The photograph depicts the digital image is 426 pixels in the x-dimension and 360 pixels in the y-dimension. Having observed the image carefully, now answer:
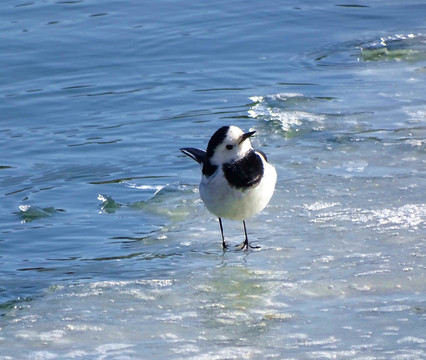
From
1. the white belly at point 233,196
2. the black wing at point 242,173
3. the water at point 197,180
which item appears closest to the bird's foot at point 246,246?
the water at point 197,180

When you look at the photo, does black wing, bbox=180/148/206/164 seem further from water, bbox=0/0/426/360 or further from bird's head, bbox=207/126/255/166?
bird's head, bbox=207/126/255/166

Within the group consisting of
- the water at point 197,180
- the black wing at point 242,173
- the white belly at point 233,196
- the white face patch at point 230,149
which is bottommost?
the water at point 197,180

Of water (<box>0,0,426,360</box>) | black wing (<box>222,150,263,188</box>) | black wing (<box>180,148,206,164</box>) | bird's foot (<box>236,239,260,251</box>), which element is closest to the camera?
water (<box>0,0,426,360</box>)

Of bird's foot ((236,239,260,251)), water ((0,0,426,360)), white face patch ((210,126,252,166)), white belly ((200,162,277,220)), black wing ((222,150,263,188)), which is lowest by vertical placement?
bird's foot ((236,239,260,251))

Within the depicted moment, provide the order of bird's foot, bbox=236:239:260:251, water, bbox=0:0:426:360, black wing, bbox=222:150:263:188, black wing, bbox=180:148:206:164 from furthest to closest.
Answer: black wing, bbox=180:148:206:164 < bird's foot, bbox=236:239:260:251 < black wing, bbox=222:150:263:188 < water, bbox=0:0:426:360

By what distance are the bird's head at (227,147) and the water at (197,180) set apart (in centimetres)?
69

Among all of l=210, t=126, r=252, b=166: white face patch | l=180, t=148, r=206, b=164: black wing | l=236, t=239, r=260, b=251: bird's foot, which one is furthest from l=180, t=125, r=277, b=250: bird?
l=180, t=148, r=206, b=164: black wing

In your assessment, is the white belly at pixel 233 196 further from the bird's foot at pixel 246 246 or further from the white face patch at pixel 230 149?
the bird's foot at pixel 246 246

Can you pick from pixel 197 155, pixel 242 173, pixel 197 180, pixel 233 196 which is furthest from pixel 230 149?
pixel 197 180

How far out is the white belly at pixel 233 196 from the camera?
6.38 m

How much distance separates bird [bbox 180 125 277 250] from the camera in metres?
6.38

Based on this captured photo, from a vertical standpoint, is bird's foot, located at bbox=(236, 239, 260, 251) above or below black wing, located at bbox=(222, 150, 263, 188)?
below

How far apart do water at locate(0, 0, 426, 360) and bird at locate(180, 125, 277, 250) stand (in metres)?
0.40

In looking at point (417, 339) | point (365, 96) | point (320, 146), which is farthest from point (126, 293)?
point (365, 96)
